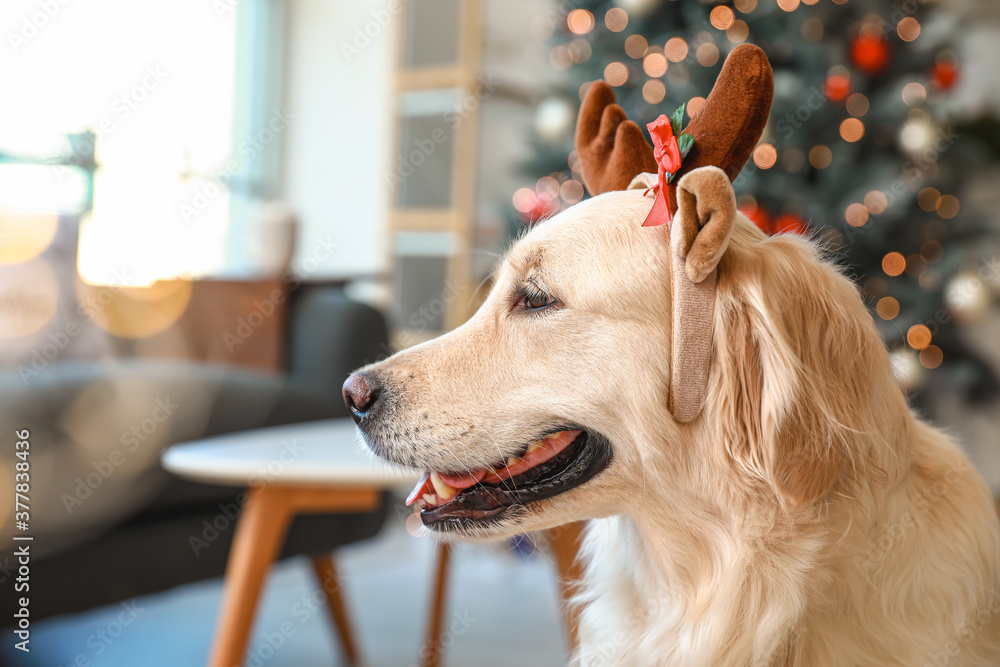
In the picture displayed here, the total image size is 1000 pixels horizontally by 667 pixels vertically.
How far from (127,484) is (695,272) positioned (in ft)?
5.38

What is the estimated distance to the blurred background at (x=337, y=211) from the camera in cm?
213

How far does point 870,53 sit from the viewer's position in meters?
3.09

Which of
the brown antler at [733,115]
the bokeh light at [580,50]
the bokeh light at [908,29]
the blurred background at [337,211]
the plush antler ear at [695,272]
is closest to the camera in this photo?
the plush antler ear at [695,272]

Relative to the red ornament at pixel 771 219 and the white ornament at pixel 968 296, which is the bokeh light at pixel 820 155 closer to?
the red ornament at pixel 771 219

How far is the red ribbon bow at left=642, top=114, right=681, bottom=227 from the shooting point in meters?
0.89

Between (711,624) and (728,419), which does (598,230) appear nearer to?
(728,419)

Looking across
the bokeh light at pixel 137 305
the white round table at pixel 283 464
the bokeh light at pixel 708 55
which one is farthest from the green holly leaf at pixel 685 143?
the bokeh light at pixel 137 305

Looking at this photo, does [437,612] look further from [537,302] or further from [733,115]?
[733,115]

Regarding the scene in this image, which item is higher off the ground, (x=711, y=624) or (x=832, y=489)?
(x=832, y=489)

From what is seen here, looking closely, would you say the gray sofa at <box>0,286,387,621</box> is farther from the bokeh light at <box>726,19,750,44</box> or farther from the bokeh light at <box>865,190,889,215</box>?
the bokeh light at <box>865,190,889,215</box>

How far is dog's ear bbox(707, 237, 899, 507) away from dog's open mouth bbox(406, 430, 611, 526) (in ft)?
0.56

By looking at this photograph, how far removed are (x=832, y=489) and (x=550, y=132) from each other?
275 cm

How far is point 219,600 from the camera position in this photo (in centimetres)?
283

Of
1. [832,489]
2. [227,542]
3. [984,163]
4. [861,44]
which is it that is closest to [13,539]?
[227,542]
